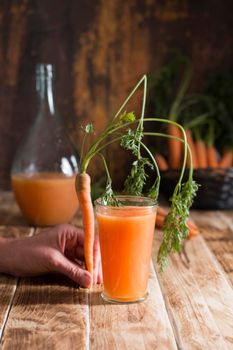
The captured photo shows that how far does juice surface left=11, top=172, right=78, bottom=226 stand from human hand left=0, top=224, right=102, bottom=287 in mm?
446

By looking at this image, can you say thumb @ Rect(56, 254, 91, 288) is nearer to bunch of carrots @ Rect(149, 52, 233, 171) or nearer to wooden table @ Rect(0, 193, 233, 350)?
wooden table @ Rect(0, 193, 233, 350)

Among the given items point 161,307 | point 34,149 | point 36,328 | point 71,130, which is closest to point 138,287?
point 161,307

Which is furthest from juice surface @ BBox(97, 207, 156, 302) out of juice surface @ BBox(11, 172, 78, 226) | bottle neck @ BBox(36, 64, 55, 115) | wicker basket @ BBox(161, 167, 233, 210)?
wicker basket @ BBox(161, 167, 233, 210)

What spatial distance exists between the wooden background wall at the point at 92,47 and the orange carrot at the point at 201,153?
33 centimetres

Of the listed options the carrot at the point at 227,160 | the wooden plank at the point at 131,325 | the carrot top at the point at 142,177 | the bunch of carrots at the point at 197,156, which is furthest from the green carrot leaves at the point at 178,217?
the carrot at the point at 227,160

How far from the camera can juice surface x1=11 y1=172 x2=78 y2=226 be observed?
1.86 meters

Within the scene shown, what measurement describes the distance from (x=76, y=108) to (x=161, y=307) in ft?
4.66

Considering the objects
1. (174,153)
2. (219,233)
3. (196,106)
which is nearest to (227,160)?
(174,153)

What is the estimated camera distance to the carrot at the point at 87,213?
4.18 feet

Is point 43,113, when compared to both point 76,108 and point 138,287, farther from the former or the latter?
point 138,287

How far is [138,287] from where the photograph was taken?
1265 mm

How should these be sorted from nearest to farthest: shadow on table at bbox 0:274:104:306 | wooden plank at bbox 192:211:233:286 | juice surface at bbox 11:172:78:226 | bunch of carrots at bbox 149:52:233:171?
1. shadow on table at bbox 0:274:104:306
2. wooden plank at bbox 192:211:233:286
3. juice surface at bbox 11:172:78:226
4. bunch of carrots at bbox 149:52:233:171

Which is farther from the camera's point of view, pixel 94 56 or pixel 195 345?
pixel 94 56

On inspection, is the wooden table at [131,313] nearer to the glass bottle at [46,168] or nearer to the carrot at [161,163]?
the glass bottle at [46,168]
